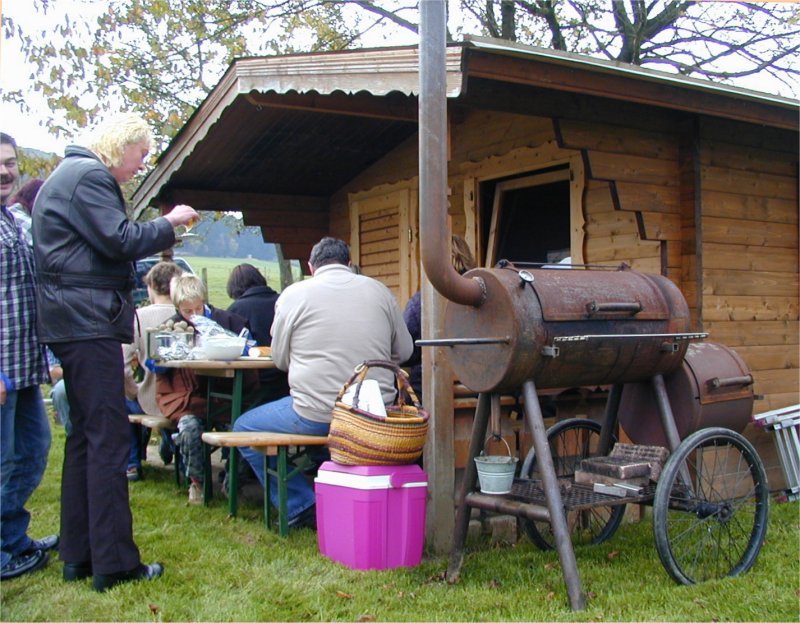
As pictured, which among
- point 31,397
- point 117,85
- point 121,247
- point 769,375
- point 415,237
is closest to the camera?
point 121,247

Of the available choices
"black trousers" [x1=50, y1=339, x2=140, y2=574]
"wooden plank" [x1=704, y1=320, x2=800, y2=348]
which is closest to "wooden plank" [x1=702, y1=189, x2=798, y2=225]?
"wooden plank" [x1=704, y1=320, x2=800, y2=348]

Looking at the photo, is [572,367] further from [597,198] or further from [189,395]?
[189,395]

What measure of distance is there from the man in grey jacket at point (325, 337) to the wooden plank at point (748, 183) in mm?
2588

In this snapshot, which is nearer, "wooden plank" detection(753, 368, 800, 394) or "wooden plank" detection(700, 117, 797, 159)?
"wooden plank" detection(700, 117, 797, 159)

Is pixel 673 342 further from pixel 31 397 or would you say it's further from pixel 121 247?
pixel 31 397

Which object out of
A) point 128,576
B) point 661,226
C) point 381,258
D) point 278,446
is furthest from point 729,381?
point 381,258

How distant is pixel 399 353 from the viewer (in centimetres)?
476

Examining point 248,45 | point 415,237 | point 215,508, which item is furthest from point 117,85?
point 215,508

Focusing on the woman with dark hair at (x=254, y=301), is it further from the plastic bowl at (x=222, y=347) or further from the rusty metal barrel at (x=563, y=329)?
the rusty metal barrel at (x=563, y=329)

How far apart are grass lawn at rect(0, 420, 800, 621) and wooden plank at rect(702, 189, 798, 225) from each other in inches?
88.9

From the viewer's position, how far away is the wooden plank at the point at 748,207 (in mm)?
5759

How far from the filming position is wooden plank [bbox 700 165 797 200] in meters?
5.77

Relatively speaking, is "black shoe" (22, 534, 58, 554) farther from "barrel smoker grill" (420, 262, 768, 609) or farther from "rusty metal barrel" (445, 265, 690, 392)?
"rusty metal barrel" (445, 265, 690, 392)

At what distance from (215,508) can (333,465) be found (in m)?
1.51
